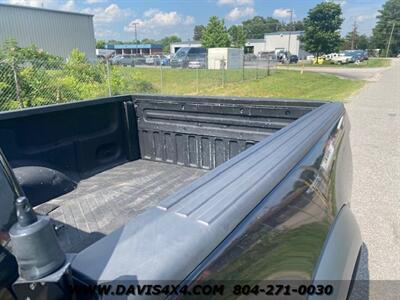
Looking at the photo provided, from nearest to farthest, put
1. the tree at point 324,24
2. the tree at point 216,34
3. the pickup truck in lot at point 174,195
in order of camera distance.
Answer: the pickup truck in lot at point 174,195 < the tree at point 324,24 < the tree at point 216,34

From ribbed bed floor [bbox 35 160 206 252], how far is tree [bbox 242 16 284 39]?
121971 mm

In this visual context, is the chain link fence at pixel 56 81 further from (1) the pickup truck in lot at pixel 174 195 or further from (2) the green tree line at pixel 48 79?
(1) the pickup truck in lot at pixel 174 195

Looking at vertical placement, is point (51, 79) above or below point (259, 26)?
below

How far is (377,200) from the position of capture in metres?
4.39

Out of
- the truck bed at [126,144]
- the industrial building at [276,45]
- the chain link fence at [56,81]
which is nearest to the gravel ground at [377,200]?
the truck bed at [126,144]

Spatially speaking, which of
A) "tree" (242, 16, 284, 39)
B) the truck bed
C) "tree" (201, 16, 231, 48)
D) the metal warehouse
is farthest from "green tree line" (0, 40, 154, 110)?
"tree" (242, 16, 284, 39)

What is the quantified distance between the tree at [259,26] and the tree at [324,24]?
75.8 m

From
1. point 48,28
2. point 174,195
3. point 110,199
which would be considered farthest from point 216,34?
point 174,195

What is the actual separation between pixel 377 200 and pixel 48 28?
23445 mm

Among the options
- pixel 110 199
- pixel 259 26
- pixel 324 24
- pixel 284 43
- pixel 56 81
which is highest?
pixel 259 26

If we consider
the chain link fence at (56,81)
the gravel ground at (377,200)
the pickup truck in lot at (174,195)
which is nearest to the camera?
the pickup truck in lot at (174,195)

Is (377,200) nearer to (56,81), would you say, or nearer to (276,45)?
(56,81)

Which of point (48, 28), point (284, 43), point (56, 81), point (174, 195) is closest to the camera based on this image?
point (174, 195)

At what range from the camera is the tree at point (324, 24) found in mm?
43344
